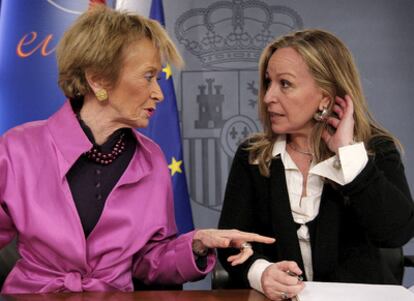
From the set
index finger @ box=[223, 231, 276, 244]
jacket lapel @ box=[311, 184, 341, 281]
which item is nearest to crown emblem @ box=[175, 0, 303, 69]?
jacket lapel @ box=[311, 184, 341, 281]

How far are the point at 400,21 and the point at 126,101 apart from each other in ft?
7.64

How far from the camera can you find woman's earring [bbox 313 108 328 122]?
6.21 ft

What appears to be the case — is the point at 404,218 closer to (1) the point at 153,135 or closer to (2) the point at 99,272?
(2) the point at 99,272

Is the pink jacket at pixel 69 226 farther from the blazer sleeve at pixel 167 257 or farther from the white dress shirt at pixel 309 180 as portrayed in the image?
the white dress shirt at pixel 309 180

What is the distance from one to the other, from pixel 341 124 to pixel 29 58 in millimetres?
1711

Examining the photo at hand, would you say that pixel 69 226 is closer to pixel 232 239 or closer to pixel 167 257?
pixel 167 257

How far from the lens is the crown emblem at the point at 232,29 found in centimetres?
347

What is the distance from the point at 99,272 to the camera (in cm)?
162

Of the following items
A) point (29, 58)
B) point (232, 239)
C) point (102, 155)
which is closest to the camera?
point (232, 239)

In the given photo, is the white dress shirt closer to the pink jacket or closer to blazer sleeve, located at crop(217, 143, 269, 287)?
blazer sleeve, located at crop(217, 143, 269, 287)

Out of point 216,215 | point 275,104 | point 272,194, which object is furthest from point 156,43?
point 216,215

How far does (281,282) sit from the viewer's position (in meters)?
1.39

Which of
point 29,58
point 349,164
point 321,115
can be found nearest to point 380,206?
point 349,164

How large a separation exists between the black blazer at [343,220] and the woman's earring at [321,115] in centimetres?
18
